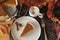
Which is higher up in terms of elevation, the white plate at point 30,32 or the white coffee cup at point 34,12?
the white coffee cup at point 34,12

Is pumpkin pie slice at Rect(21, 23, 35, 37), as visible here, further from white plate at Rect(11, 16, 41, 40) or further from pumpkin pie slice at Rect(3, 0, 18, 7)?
pumpkin pie slice at Rect(3, 0, 18, 7)

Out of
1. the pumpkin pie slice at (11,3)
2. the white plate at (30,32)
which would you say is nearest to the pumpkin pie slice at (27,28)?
the white plate at (30,32)

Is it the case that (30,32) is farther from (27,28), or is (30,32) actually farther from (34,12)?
(34,12)

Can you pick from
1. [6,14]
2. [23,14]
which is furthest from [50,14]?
[6,14]

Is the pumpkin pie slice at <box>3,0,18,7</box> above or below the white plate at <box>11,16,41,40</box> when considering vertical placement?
above

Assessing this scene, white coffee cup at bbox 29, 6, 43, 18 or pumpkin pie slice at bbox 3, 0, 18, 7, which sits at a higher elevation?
pumpkin pie slice at bbox 3, 0, 18, 7

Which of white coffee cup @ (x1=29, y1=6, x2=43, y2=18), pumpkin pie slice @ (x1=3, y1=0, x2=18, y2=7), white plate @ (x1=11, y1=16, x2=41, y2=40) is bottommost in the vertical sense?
white plate @ (x1=11, y1=16, x2=41, y2=40)

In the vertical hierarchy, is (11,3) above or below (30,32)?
above

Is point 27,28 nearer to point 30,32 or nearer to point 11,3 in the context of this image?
point 30,32

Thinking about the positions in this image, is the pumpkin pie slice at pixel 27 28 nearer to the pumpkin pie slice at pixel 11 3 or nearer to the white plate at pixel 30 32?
the white plate at pixel 30 32

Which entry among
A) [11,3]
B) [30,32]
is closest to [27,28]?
[30,32]

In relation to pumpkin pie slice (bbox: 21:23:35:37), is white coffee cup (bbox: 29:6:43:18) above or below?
above

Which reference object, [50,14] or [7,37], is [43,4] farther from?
[7,37]

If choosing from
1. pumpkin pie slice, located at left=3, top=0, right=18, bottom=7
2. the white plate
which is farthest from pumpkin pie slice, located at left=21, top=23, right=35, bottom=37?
pumpkin pie slice, located at left=3, top=0, right=18, bottom=7
